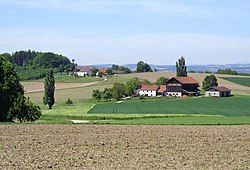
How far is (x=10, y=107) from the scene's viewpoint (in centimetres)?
4844

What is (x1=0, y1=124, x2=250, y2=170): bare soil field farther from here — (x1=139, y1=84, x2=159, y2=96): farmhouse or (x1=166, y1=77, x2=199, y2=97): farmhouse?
(x1=139, y1=84, x2=159, y2=96): farmhouse

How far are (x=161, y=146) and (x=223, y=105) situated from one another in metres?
59.3

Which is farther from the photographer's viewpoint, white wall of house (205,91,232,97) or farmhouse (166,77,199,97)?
farmhouse (166,77,199,97)

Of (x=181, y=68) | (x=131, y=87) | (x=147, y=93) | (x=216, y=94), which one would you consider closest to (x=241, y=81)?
(x=181, y=68)

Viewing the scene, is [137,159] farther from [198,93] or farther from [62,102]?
[198,93]

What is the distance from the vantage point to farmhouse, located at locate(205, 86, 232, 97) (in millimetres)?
104512

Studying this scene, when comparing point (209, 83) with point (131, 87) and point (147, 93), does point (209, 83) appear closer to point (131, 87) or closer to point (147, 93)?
point (147, 93)

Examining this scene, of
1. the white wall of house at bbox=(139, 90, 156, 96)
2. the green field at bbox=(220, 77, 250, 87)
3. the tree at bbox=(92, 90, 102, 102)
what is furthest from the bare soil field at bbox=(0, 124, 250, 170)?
the green field at bbox=(220, 77, 250, 87)

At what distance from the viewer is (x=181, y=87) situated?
109 meters

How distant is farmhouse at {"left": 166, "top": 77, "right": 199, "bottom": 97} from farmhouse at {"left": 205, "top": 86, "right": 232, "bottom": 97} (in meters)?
4.19

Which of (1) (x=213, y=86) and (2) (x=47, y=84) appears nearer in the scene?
(2) (x=47, y=84)

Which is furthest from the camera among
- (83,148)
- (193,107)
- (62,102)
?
(62,102)

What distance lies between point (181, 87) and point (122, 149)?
84.3 m

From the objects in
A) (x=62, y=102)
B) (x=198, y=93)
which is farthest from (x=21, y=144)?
(x=198, y=93)
